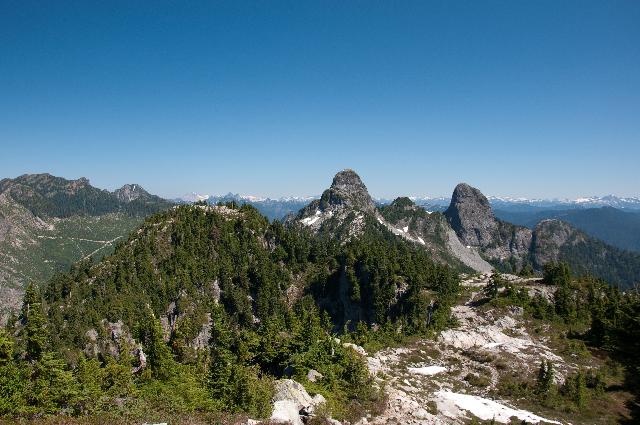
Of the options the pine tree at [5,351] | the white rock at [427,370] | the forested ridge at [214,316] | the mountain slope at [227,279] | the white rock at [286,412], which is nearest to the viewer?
the white rock at [286,412]

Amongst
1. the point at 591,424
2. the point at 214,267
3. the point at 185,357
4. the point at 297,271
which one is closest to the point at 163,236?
Answer: the point at 214,267

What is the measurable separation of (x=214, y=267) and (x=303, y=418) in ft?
413

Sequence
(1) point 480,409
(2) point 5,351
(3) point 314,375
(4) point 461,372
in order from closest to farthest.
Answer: (1) point 480,409, (3) point 314,375, (2) point 5,351, (4) point 461,372

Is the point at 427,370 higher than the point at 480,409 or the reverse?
the reverse

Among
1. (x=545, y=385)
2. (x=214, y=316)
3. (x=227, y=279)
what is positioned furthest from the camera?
(x=227, y=279)

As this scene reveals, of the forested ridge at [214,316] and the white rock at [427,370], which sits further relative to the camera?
the white rock at [427,370]

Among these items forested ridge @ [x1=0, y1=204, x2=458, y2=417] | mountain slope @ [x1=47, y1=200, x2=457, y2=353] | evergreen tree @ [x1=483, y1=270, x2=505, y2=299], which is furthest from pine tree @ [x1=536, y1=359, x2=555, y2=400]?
mountain slope @ [x1=47, y1=200, x2=457, y2=353]

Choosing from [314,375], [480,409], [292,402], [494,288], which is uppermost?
[292,402]

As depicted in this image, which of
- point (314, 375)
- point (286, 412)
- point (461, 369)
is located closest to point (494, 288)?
point (461, 369)

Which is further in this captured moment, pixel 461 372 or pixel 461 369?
pixel 461 369

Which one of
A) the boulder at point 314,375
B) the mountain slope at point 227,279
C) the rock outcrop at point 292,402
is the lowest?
the mountain slope at point 227,279

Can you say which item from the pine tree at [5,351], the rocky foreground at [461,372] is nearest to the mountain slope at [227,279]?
the rocky foreground at [461,372]

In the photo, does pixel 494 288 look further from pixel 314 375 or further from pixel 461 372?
pixel 314 375

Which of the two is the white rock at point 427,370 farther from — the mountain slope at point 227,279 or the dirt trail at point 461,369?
the mountain slope at point 227,279
